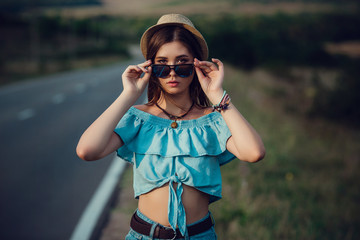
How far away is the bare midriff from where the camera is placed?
1913 millimetres

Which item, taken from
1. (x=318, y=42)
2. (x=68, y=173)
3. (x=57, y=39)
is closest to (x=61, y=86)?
(x=68, y=173)

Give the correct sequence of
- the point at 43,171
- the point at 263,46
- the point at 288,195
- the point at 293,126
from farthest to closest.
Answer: the point at 263,46 < the point at 293,126 < the point at 43,171 < the point at 288,195

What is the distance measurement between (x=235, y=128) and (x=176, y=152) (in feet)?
1.04

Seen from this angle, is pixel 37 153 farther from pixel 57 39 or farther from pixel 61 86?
pixel 57 39

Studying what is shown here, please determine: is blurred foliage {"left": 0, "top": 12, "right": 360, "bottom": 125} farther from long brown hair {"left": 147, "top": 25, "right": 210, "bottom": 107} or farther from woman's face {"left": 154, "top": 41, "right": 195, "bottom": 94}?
woman's face {"left": 154, "top": 41, "right": 195, "bottom": 94}

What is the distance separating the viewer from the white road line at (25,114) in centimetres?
1071

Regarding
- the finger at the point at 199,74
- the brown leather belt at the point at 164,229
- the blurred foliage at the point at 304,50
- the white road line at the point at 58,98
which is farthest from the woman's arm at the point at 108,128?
the blurred foliage at the point at 304,50

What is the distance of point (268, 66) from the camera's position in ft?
94.9

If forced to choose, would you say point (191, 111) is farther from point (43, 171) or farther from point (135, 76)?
point (43, 171)

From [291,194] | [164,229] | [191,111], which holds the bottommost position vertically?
[291,194]

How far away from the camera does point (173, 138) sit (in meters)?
1.96

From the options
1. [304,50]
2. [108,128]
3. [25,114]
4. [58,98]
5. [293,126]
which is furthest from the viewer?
[304,50]

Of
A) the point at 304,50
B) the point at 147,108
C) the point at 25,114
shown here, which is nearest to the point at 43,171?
the point at 147,108

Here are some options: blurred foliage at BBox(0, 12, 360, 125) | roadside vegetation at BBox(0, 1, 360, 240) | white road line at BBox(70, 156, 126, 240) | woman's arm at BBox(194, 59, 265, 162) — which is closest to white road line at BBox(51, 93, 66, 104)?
roadside vegetation at BBox(0, 1, 360, 240)
